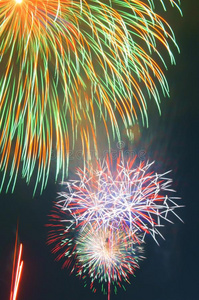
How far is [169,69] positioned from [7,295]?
3.26 meters

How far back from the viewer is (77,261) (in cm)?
322

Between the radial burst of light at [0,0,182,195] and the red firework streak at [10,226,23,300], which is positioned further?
the red firework streak at [10,226,23,300]

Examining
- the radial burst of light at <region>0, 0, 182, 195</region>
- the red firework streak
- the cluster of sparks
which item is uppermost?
the radial burst of light at <region>0, 0, 182, 195</region>

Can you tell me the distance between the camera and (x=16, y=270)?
3.25 metres

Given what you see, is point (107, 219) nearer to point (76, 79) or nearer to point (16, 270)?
point (16, 270)

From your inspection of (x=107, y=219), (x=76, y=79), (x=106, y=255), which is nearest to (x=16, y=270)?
(x=106, y=255)

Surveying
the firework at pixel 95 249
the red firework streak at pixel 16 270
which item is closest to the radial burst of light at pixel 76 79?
the firework at pixel 95 249

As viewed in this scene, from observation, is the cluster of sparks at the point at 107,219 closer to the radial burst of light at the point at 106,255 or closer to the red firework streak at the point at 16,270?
the radial burst of light at the point at 106,255

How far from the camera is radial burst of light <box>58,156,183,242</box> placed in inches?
126

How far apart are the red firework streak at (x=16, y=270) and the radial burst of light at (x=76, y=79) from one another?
771mm

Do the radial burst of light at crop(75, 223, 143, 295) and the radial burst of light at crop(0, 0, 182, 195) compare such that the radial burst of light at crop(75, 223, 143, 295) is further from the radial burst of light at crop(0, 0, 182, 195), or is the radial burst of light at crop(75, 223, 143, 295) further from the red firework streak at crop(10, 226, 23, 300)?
the radial burst of light at crop(0, 0, 182, 195)

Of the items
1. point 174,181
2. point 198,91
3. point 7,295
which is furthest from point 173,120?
point 7,295

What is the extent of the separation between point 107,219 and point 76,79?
163 centimetres

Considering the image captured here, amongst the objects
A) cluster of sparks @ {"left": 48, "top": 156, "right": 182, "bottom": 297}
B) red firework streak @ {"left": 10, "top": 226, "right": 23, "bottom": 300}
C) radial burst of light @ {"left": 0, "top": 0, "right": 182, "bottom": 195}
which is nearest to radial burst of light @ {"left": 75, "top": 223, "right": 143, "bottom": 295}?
cluster of sparks @ {"left": 48, "top": 156, "right": 182, "bottom": 297}
